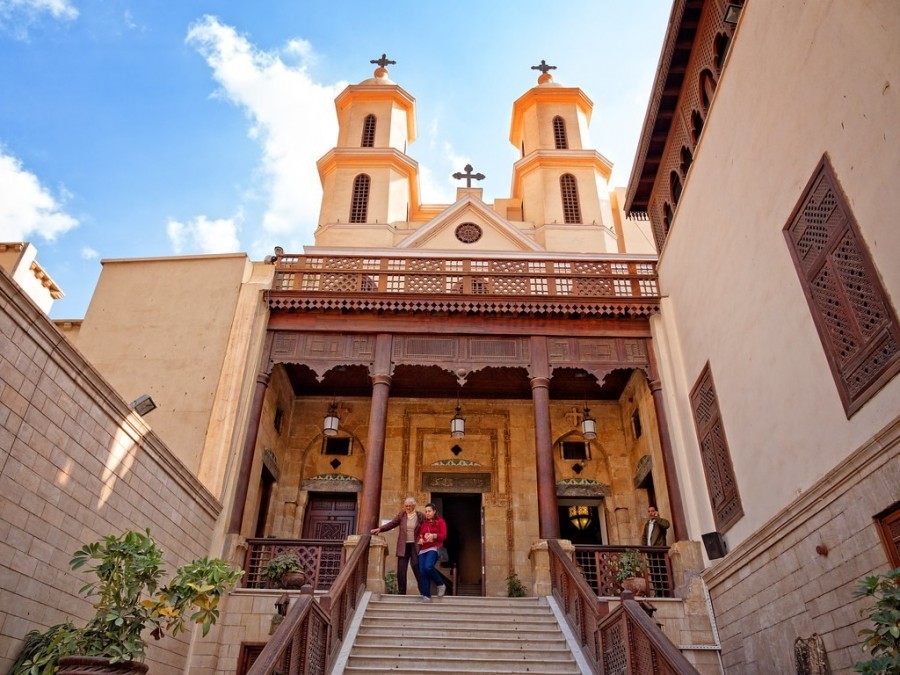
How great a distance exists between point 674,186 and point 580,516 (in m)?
6.67

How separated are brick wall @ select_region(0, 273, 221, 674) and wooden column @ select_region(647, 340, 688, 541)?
7281mm

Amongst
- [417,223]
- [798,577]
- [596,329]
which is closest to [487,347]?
[596,329]

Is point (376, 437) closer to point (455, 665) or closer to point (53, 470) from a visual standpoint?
point (455, 665)

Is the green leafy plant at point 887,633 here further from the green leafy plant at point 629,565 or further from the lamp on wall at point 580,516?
the lamp on wall at point 580,516

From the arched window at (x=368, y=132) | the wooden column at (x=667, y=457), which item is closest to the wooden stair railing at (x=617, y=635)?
the wooden column at (x=667, y=457)

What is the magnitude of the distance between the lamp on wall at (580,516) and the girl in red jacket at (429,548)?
525 cm

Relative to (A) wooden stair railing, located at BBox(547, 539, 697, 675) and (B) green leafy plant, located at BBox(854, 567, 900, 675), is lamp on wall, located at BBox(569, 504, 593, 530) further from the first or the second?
(B) green leafy plant, located at BBox(854, 567, 900, 675)

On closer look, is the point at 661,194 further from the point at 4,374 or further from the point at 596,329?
the point at 4,374

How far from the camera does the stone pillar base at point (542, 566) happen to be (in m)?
9.52

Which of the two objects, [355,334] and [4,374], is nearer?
[4,374]

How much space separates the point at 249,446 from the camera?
10875 mm

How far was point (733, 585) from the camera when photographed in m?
8.77

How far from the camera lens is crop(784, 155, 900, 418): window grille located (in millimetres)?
5926

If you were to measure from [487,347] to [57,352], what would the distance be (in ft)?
23.7
